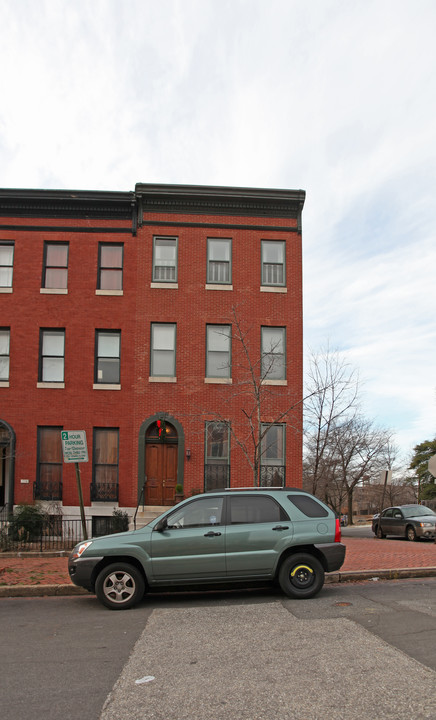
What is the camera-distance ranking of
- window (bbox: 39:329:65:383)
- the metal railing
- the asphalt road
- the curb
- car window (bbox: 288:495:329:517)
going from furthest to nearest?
1. window (bbox: 39:329:65:383)
2. the metal railing
3. the curb
4. car window (bbox: 288:495:329:517)
5. the asphalt road

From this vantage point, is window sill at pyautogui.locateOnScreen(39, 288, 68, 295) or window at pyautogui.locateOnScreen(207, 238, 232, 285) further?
window at pyautogui.locateOnScreen(207, 238, 232, 285)

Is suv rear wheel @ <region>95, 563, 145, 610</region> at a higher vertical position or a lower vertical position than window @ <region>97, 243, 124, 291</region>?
lower

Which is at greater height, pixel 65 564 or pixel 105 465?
pixel 105 465

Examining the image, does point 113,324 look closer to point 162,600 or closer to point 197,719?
point 162,600

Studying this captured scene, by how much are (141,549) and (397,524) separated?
1488cm

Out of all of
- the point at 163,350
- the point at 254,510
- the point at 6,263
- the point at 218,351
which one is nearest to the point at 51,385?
the point at 163,350

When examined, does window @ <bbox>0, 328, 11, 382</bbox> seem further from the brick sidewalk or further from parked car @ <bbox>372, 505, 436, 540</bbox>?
parked car @ <bbox>372, 505, 436, 540</bbox>

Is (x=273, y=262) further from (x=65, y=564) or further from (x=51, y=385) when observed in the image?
(x=65, y=564)

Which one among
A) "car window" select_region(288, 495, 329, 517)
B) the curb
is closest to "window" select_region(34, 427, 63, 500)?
the curb

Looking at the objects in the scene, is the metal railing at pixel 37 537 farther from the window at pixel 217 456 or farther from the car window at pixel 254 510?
the car window at pixel 254 510

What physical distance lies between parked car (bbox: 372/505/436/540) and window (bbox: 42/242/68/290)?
13.7 metres

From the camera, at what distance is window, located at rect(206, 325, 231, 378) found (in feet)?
64.3

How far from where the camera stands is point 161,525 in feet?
28.0

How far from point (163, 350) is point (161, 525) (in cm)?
1148
